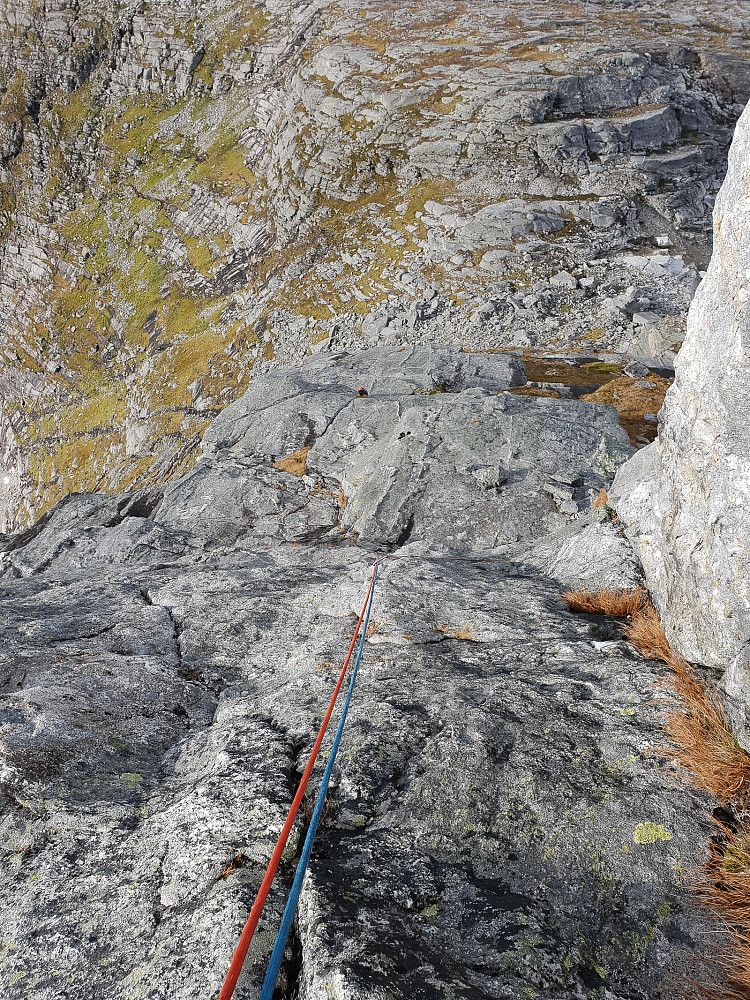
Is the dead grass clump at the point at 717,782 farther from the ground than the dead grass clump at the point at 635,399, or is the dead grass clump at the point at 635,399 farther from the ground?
the dead grass clump at the point at 717,782

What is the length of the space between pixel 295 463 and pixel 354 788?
14.9 metres

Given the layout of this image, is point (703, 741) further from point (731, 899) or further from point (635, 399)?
point (635, 399)

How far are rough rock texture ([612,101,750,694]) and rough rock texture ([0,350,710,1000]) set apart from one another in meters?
0.95

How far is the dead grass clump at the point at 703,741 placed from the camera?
4.46m

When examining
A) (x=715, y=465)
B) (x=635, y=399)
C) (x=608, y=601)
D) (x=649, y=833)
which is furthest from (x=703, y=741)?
(x=635, y=399)

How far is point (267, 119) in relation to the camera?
169 feet

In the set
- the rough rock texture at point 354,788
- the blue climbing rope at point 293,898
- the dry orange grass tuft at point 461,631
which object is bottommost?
the dry orange grass tuft at point 461,631

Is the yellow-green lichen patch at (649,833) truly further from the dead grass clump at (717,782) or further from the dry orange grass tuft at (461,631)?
the dry orange grass tuft at (461,631)

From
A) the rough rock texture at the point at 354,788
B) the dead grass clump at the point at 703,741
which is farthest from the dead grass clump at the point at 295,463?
the dead grass clump at the point at 703,741

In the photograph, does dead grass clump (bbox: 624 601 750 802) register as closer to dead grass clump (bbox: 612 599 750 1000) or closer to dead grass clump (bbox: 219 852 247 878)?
dead grass clump (bbox: 612 599 750 1000)

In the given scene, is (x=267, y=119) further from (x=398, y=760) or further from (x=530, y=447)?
(x=398, y=760)

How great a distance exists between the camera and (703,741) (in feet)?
15.6

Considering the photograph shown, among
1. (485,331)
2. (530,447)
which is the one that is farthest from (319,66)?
(530,447)

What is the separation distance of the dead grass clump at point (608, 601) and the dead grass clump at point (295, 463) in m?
12.0
